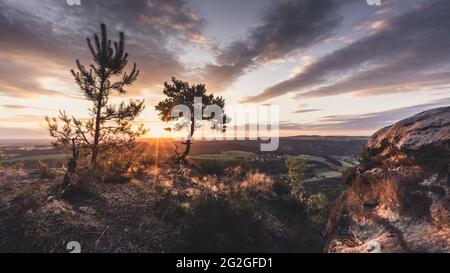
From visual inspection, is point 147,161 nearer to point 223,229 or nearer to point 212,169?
point 212,169

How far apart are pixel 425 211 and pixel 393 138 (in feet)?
9.96

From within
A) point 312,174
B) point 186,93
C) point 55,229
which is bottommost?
point 312,174

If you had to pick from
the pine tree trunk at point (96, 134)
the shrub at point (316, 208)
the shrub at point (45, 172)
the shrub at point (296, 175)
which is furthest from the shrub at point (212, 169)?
the shrub at point (45, 172)

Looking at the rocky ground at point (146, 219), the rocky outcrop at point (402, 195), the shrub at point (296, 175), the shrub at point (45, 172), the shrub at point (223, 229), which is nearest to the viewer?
the rocky outcrop at point (402, 195)

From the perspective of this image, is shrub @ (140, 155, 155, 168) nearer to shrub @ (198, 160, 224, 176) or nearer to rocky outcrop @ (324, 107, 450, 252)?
shrub @ (198, 160, 224, 176)

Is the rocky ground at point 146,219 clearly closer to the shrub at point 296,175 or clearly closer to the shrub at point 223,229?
the shrub at point 223,229

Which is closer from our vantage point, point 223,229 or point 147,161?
point 223,229

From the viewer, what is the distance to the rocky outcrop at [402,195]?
6336 mm

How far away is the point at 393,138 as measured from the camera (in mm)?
9156

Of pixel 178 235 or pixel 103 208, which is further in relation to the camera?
pixel 103 208

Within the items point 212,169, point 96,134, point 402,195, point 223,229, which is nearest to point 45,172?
point 96,134

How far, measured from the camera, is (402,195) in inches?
294
